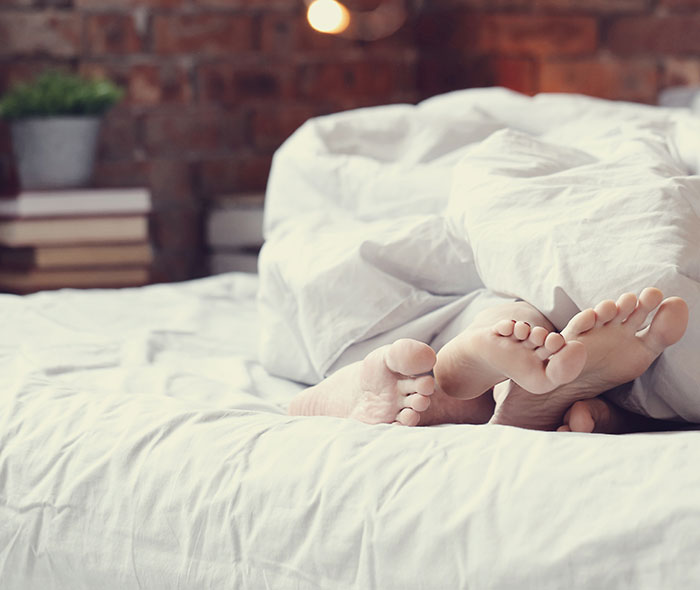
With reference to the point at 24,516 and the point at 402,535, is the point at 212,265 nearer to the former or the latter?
the point at 24,516

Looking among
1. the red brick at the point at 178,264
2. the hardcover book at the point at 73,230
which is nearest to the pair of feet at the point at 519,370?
the hardcover book at the point at 73,230

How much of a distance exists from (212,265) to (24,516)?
1.60 metres

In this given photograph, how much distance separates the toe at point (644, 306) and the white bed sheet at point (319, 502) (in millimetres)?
89

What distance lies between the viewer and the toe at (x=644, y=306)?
63 centimetres

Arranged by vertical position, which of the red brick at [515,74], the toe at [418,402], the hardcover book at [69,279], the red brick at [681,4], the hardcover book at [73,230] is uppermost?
the red brick at [681,4]

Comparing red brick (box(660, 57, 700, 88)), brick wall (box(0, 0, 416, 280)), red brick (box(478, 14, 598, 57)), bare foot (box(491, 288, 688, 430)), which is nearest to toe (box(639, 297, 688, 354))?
bare foot (box(491, 288, 688, 430))

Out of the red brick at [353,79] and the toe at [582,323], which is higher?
the toe at [582,323]

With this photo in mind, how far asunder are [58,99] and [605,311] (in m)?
1.61

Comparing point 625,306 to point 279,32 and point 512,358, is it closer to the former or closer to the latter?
point 512,358

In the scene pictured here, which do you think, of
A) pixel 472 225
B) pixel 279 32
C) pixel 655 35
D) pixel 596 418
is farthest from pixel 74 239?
pixel 596 418

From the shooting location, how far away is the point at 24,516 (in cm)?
67

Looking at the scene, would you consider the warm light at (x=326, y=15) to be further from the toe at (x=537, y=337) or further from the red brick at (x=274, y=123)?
the toe at (x=537, y=337)

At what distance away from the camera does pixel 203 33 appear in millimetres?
2299

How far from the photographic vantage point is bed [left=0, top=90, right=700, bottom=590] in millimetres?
511
